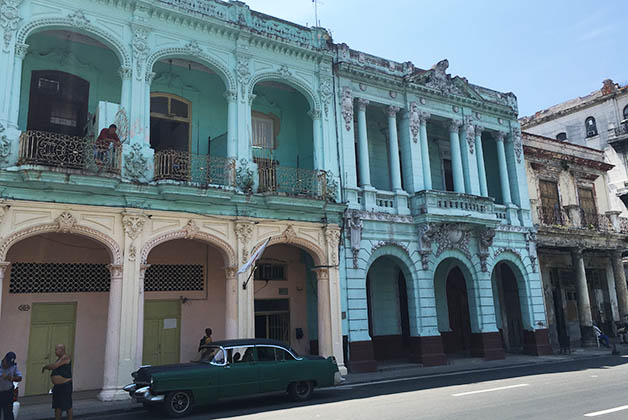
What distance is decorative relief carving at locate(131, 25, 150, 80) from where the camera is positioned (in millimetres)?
14500

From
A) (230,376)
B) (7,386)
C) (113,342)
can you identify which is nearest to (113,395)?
(113,342)

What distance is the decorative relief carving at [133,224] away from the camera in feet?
43.5

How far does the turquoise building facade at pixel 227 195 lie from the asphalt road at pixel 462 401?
11.1ft

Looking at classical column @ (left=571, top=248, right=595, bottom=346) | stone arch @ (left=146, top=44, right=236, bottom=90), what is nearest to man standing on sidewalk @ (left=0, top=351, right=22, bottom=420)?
stone arch @ (left=146, top=44, right=236, bottom=90)

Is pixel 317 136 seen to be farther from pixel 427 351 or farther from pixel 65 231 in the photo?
pixel 65 231

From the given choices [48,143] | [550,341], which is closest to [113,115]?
[48,143]

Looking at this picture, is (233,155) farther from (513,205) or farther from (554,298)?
(554,298)

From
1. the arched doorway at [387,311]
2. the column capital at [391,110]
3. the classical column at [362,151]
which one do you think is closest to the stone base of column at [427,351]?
the arched doorway at [387,311]

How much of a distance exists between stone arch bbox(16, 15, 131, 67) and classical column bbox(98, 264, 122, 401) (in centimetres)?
600

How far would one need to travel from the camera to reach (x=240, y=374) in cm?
1070

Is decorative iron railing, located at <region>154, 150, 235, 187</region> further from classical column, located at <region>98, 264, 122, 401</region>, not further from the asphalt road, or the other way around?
the asphalt road

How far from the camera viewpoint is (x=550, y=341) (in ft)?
76.0

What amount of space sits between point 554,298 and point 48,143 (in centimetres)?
2280

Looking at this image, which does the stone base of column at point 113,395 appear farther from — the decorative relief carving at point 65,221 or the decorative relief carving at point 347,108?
the decorative relief carving at point 347,108
